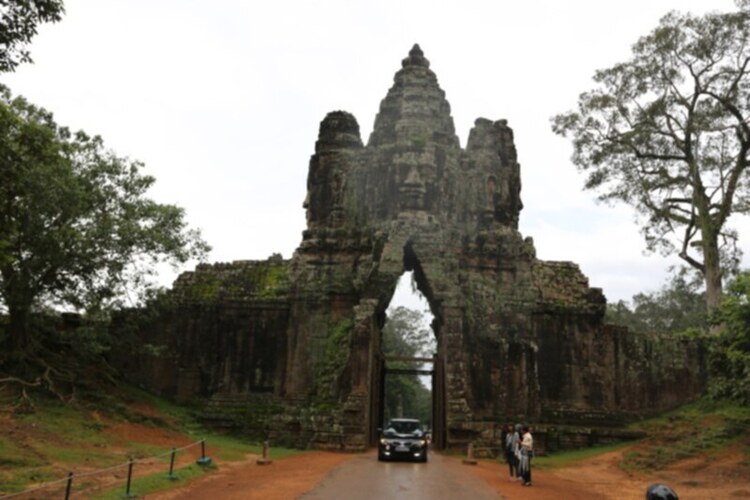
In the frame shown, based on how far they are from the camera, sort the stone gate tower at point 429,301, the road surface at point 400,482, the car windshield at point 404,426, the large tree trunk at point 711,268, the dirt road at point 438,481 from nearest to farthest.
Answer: the road surface at point 400,482 → the dirt road at point 438,481 → the car windshield at point 404,426 → the stone gate tower at point 429,301 → the large tree trunk at point 711,268

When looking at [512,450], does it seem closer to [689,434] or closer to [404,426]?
[404,426]

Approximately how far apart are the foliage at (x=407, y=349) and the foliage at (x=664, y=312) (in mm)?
15543

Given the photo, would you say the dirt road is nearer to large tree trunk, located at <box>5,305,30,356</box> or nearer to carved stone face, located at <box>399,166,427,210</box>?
large tree trunk, located at <box>5,305,30,356</box>

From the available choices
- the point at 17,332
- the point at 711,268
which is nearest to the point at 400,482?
the point at 17,332

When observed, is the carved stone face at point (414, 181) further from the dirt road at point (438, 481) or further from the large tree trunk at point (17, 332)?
the large tree trunk at point (17, 332)

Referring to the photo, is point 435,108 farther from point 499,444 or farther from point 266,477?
point 266,477

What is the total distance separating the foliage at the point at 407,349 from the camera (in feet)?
166

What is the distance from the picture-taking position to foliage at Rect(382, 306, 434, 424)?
50.7 m

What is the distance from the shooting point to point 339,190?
2630 centimetres

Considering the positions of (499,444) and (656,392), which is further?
(656,392)

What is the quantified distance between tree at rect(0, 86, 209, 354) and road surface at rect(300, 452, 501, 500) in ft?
29.6

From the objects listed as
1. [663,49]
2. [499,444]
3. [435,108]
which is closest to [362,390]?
[499,444]

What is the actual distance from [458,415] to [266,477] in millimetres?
7885

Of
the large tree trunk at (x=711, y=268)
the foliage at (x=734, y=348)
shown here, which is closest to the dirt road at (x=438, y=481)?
the foliage at (x=734, y=348)
